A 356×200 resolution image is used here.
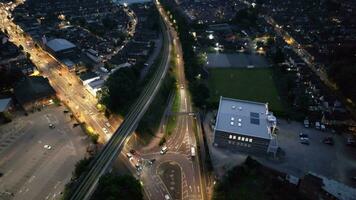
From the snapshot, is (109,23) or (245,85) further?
(109,23)

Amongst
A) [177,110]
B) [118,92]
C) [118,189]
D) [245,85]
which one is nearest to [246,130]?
[177,110]

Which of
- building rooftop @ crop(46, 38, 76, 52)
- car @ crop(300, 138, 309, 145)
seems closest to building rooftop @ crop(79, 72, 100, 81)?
building rooftop @ crop(46, 38, 76, 52)

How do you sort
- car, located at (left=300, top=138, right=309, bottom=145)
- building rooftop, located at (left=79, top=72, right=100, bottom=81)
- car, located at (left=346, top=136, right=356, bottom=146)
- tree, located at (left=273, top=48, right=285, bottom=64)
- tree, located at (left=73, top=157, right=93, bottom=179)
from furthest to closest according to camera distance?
1. tree, located at (left=273, top=48, right=285, bottom=64)
2. building rooftop, located at (left=79, top=72, right=100, bottom=81)
3. car, located at (left=300, top=138, right=309, bottom=145)
4. car, located at (left=346, top=136, right=356, bottom=146)
5. tree, located at (left=73, top=157, right=93, bottom=179)

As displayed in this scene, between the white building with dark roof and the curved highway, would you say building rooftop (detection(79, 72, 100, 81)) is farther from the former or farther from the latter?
the white building with dark roof

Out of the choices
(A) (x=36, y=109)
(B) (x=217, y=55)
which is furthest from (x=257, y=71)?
(A) (x=36, y=109)

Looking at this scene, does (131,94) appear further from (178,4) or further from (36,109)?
(178,4)

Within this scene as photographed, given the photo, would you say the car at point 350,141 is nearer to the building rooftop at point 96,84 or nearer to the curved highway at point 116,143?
the curved highway at point 116,143

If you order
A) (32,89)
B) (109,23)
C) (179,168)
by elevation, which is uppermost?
(109,23)

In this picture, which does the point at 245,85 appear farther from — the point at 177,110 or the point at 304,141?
the point at 304,141
